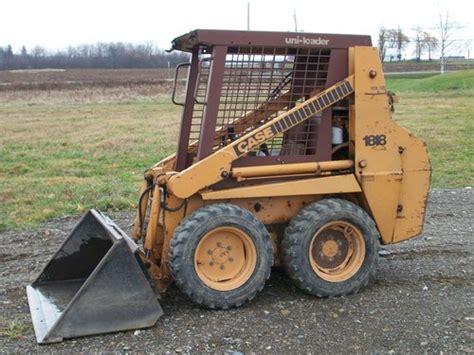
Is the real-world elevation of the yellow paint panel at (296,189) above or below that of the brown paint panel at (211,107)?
below

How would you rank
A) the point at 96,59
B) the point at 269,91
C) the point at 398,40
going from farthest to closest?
the point at 96,59, the point at 398,40, the point at 269,91

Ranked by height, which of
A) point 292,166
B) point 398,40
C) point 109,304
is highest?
point 398,40

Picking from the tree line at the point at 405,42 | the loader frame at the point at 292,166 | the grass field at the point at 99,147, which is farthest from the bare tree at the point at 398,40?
the loader frame at the point at 292,166

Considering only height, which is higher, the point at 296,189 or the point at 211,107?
the point at 211,107

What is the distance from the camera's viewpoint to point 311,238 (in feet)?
16.1

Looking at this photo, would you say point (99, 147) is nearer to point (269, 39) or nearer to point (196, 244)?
point (269, 39)

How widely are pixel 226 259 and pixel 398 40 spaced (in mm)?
83835

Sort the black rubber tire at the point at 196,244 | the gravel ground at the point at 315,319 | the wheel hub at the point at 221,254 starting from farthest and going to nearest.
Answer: the wheel hub at the point at 221,254 < the black rubber tire at the point at 196,244 < the gravel ground at the point at 315,319

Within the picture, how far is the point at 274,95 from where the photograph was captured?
530cm

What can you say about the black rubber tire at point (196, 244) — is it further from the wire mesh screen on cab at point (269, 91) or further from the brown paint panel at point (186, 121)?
the brown paint panel at point (186, 121)

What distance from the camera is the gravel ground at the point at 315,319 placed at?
13.9ft

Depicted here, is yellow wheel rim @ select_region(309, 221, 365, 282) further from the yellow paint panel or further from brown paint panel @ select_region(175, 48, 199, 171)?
brown paint panel @ select_region(175, 48, 199, 171)

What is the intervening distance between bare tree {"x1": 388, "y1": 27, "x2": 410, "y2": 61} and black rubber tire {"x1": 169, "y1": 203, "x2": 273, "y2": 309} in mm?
76143

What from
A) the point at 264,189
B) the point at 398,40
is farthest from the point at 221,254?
the point at 398,40
